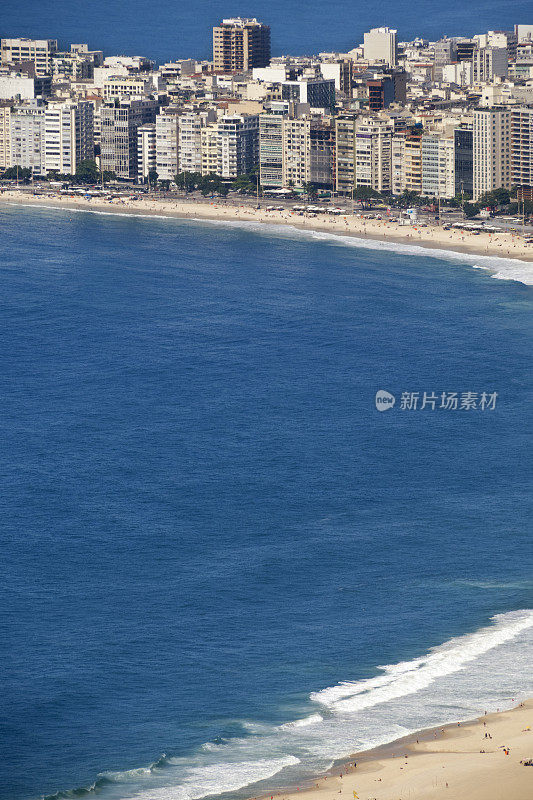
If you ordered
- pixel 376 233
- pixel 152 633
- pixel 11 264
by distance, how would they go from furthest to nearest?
pixel 376 233 < pixel 11 264 < pixel 152 633

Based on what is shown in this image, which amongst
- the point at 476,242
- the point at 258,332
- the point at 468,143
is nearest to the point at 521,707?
the point at 258,332

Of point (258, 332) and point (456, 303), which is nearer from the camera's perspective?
point (258, 332)

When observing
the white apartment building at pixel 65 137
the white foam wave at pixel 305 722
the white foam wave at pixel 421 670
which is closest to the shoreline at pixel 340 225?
the white apartment building at pixel 65 137

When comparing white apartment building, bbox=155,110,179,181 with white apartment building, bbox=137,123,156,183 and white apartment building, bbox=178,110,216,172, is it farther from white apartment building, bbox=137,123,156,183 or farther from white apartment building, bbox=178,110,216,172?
white apartment building, bbox=137,123,156,183

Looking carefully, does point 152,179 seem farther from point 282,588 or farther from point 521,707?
point 521,707

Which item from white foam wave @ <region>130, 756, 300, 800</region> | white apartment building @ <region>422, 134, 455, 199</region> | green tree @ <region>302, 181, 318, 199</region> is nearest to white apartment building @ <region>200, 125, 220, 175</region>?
green tree @ <region>302, 181, 318, 199</region>
